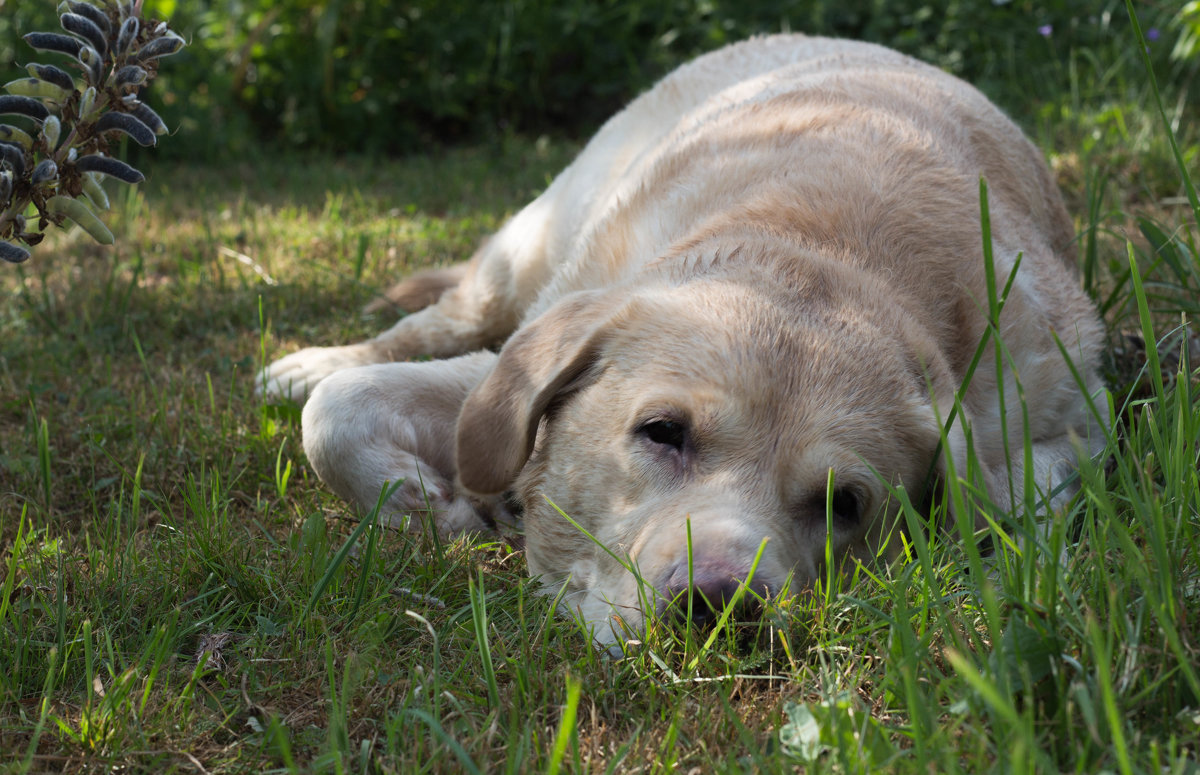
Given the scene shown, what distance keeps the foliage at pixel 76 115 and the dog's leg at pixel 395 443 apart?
2.82ft

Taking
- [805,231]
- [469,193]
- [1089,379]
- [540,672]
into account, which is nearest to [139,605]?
[540,672]

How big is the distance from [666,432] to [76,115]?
132 cm

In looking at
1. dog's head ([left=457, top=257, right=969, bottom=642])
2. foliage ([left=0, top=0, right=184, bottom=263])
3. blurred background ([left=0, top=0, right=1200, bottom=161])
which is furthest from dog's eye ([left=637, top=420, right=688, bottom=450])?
blurred background ([left=0, top=0, right=1200, bottom=161])

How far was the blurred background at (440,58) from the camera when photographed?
724cm

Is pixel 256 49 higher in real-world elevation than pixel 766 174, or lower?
lower

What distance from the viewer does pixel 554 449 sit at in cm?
253

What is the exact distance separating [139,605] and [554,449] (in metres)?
0.94

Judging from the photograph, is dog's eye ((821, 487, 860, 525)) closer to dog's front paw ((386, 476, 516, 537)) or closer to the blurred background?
dog's front paw ((386, 476, 516, 537))

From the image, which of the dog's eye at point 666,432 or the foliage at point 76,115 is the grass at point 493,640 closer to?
the dog's eye at point 666,432

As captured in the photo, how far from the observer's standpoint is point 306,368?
3.52 metres

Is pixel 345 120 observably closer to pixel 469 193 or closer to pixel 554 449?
pixel 469 193

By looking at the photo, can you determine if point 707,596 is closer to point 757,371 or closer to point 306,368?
point 757,371

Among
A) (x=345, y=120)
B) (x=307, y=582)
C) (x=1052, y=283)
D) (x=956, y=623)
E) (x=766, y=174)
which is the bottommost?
(x=345, y=120)

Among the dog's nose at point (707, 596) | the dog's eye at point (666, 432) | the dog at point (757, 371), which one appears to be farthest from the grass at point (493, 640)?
the dog's eye at point (666, 432)
